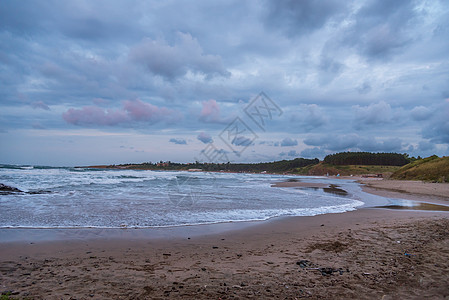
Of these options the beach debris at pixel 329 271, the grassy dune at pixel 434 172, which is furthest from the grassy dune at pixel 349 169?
the beach debris at pixel 329 271

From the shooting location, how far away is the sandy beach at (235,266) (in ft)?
11.6

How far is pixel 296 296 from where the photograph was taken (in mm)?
3410

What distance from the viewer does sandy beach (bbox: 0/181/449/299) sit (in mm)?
3547

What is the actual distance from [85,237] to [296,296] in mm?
5668

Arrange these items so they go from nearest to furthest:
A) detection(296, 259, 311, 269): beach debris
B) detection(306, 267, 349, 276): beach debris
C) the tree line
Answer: detection(306, 267, 349, 276): beach debris < detection(296, 259, 311, 269): beach debris < the tree line

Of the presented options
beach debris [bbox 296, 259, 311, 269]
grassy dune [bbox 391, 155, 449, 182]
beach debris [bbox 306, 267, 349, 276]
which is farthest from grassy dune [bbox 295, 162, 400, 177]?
beach debris [bbox 306, 267, 349, 276]

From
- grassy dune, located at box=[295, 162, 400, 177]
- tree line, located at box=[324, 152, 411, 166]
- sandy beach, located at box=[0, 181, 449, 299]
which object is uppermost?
tree line, located at box=[324, 152, 411, 166]

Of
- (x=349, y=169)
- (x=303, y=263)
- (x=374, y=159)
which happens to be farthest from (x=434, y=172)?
(x=374, y=159)

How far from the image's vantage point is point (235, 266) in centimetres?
464

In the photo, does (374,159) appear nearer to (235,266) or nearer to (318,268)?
(318,268)

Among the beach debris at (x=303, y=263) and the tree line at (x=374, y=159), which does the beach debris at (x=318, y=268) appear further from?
the tree line at (x=374, y=159)

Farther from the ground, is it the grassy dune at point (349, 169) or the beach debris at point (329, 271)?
the grassy dune at point (349, 169)

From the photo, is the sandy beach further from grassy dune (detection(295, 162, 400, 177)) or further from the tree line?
the tree line

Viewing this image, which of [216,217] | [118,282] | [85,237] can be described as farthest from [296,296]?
[216,217]
